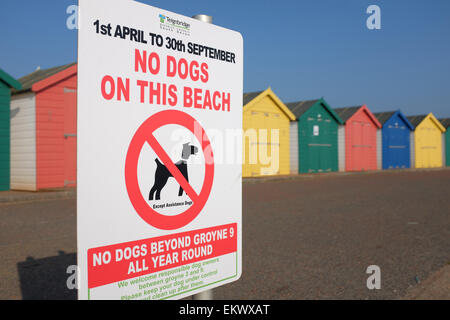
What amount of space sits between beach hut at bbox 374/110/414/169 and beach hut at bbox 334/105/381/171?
A: 1.08m

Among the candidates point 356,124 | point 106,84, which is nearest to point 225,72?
point 106,84

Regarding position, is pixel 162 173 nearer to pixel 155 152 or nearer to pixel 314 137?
pixel 155 152

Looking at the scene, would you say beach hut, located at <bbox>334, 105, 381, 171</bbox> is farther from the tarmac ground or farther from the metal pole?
the metal pole

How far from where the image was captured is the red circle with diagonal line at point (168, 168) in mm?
1321

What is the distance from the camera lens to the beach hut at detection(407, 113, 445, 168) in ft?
123

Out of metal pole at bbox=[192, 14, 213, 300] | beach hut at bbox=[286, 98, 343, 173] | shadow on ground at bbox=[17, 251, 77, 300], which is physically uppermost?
beach hut at bbox=[286, 98, 343, 173]

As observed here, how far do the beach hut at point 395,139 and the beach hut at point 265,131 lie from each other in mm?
12124

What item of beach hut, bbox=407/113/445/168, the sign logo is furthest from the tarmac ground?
beach hut, bbox=407/113/445/168

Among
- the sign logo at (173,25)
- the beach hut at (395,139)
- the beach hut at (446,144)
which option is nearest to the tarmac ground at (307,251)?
the sign logo at (173,25)

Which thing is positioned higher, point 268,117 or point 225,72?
point 268,117

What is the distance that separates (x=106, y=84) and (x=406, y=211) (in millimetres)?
9156

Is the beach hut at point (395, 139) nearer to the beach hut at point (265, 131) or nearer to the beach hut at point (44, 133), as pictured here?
the beach hut at point (265, 131)
